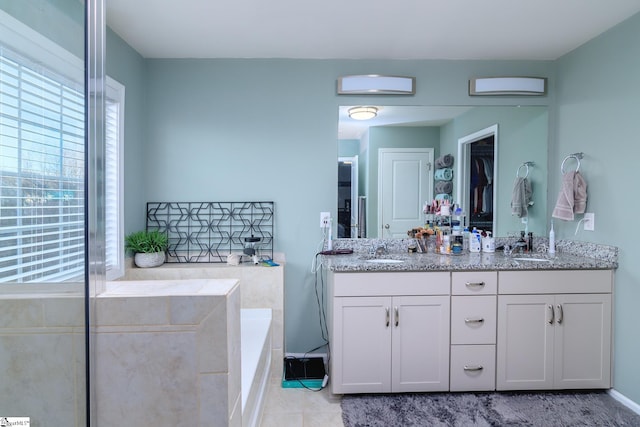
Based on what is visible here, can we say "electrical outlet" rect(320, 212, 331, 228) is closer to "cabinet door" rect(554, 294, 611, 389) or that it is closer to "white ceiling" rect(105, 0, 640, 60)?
"white ceiling" rect(105, 0, 640, 60)

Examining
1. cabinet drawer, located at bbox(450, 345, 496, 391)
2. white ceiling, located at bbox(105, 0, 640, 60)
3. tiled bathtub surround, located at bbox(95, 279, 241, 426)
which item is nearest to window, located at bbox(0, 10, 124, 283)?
tiled bathtub surround, located at bbox(95, 279, 241, 426)

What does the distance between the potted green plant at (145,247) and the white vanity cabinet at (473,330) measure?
81.4 inches

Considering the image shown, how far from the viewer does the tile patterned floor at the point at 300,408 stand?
196cm

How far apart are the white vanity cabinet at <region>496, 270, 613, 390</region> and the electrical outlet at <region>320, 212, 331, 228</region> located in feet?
4.08

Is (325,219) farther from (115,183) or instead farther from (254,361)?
(115,183)

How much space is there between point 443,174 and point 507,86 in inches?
33.1

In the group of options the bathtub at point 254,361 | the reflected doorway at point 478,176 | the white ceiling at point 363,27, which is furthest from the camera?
the reflected doorway at point 478,176

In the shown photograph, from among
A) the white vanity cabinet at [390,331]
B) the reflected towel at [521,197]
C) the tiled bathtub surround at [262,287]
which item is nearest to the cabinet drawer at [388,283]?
the white vanity cabinet at [390,331]

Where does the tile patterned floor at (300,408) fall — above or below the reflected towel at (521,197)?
below

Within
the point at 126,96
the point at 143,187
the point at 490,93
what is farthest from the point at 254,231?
the point at 490,93

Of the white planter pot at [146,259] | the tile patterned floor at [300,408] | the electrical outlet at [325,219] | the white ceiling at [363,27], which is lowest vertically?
the tile patterned floor at [300,408]

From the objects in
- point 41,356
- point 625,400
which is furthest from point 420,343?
point 41,356

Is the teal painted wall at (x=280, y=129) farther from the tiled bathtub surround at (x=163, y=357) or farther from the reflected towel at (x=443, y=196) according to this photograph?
the tiled bathtub surround at (x=163, y=357)

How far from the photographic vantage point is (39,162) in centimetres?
83
